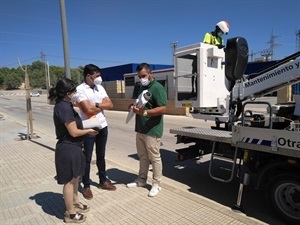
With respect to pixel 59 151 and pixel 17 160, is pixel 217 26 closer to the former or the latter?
pixel 59 151

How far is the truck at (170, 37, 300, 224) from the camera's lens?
3531 mm

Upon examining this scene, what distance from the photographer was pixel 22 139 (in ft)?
34.4

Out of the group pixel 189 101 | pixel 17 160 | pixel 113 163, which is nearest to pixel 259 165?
pixel 189 101

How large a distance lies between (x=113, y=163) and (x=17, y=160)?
106 inches

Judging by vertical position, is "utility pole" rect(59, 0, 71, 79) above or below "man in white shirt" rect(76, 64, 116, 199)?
above

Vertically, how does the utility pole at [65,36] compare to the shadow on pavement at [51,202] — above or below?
above

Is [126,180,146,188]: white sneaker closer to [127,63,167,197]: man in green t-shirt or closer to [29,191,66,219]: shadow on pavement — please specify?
[127,63,167,197]: man in green t-shirt

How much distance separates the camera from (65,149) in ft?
11.4

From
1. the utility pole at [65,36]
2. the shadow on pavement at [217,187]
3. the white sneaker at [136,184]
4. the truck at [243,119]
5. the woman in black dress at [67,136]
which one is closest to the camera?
the woman in black dress at [67,136]

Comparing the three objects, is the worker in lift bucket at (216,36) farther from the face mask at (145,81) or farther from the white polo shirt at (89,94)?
the white polo shirt at (89,94)

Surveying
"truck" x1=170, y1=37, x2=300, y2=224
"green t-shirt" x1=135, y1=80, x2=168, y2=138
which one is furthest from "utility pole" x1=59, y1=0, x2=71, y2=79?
"green t-shirt" x1=135, y1=80, x2=168, y2=138

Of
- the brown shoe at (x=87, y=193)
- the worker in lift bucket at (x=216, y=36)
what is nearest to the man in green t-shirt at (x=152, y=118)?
the brown shoe at (x=87, y=193)

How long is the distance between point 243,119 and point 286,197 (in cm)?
117

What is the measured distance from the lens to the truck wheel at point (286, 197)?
11.4 feet
